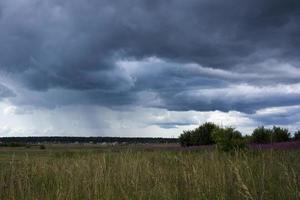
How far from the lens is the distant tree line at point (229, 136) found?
20766 mm

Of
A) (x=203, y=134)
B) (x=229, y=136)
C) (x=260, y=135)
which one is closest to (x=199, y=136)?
(x=203, y=134)

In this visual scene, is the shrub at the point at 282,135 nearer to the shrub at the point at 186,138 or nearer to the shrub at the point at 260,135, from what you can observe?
the shrub at the point at 260,135

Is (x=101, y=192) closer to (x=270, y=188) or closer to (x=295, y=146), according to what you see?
(x=270, y=188)

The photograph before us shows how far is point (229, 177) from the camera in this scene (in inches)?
327

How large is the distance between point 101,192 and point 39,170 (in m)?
4.66

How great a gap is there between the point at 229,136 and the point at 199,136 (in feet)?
52.1

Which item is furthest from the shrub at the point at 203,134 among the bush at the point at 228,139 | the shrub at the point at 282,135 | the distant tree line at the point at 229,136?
the bush at the point at 228,139

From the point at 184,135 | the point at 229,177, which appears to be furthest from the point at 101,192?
the point at 184,135

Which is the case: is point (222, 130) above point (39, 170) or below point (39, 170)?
above

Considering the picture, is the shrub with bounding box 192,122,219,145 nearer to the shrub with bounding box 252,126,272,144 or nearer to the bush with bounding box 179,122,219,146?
the bush with bounding box 179,122,219,146

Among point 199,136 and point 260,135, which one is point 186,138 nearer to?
point 199,136

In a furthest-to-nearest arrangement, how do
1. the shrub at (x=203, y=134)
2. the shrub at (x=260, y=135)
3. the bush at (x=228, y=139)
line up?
the shrub at (x=203, y=134) < the shrub at (x=260, y=135) < the bush at (x=228, y=139)

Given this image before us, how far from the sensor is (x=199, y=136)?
121 feet

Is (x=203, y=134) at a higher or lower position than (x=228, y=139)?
higher
